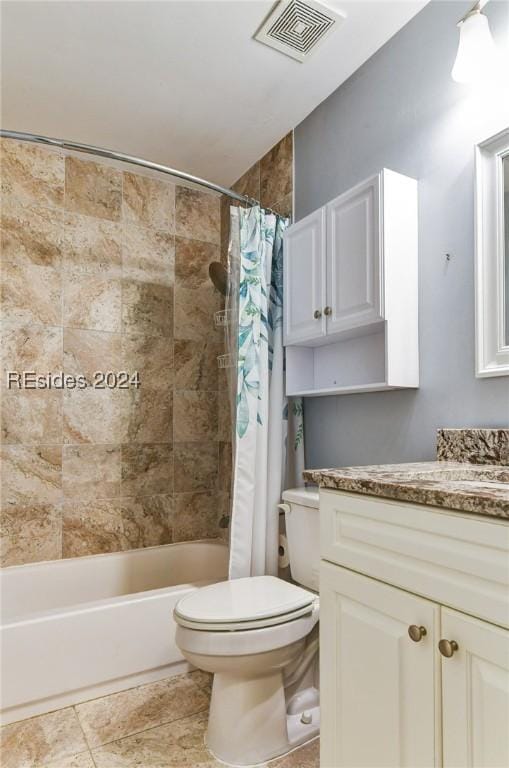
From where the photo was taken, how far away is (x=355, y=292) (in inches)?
67.5

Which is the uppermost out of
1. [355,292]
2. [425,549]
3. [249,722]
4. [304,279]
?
[304,279]

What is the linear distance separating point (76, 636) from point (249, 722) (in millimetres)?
698

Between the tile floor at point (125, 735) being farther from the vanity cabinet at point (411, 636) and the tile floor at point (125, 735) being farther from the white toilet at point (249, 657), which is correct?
the vanity cabinet at point (411, 636)

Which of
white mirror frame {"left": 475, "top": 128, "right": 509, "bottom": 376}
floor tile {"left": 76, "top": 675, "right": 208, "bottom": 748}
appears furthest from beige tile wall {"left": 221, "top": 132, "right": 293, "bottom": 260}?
floor tile {"left": 76, "top": 675, "right": 208, "bottom": 748}

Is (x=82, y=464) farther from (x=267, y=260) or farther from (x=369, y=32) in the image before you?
(x=369, y=32)

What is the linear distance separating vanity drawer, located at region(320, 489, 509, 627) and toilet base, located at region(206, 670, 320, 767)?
746 mm

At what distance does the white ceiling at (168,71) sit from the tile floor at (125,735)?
7.91 feet

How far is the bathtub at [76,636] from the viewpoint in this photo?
171 centimetres

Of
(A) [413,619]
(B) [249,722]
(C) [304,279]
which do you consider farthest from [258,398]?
(A) [413,619]

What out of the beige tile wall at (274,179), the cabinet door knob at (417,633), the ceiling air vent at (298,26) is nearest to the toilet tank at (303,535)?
the cabinet door knob at (417,633)

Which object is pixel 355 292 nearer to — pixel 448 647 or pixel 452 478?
pixel 452 478

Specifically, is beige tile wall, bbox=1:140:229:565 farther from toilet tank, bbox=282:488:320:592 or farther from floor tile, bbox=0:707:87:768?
toilet tank, bbox=282:488:320:592

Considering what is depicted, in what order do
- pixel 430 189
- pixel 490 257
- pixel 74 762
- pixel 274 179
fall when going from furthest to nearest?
pixel 274 179 < pixel 430 189 < pixel 74 762 < pixel 490 257

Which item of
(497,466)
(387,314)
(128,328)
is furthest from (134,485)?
(497,466)
